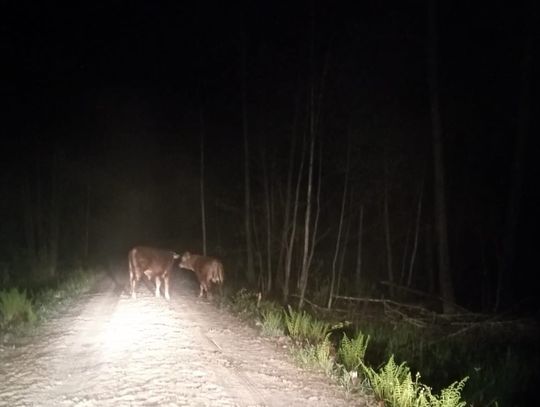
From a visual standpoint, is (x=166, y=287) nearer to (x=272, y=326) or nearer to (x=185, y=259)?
(x=185, y=259)

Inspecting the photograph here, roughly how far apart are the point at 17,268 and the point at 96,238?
19699mm

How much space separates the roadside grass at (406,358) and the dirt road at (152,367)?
0.34 m

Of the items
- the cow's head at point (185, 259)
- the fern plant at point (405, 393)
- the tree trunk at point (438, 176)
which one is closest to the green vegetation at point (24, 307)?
the cow's head at point (185, 259)

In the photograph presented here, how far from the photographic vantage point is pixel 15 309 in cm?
936

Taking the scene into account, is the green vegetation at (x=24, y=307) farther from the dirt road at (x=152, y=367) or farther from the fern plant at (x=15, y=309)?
the dirt road at (x=152, y=367)

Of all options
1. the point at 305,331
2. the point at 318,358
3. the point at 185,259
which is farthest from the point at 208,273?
the point at 318,358

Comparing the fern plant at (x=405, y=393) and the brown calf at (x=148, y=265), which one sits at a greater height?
the brown calf at (x=148, y=265)

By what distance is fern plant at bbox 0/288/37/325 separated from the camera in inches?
358

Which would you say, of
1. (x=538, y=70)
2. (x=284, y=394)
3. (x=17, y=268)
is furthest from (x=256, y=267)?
(x=284, y=394)

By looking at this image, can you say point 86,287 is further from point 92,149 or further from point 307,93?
point 92,149

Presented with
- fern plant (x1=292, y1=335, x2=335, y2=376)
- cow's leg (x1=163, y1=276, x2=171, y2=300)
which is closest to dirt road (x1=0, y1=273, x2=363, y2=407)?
fern plant (x1=292, y1=335, x2=335, y2=376)

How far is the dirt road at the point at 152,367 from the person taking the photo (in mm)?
A: 5461

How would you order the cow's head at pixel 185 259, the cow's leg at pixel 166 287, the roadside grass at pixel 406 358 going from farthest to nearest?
the cow's head at pixel 185 259, the cow's leg at pixel 166 287, the roadside grass at pixel 406 358

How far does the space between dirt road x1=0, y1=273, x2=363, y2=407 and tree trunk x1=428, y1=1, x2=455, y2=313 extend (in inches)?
235
